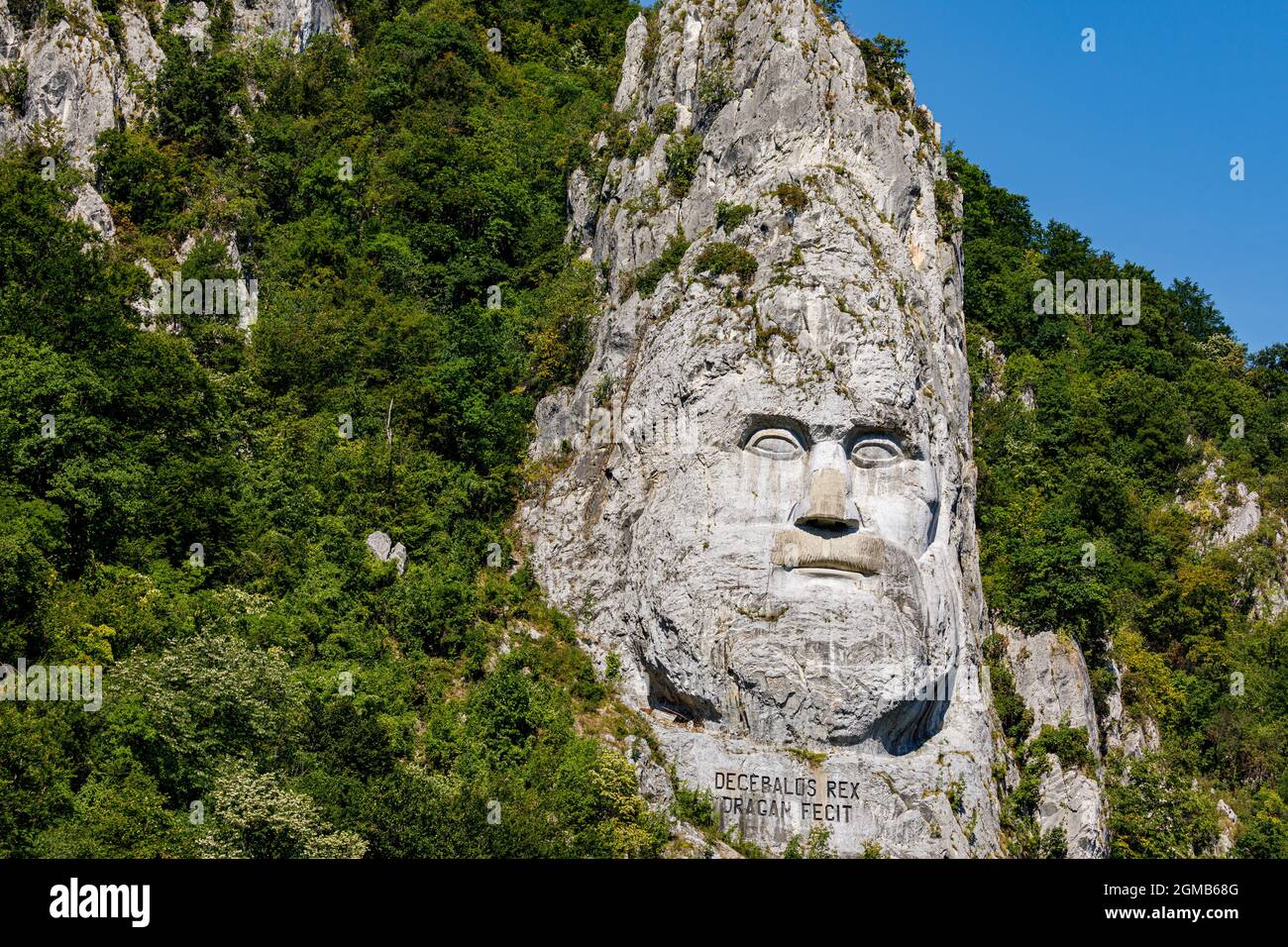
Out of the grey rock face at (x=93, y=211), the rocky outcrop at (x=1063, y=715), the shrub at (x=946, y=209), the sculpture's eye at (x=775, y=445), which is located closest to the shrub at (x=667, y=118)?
the shrub at (x=946, y=209)

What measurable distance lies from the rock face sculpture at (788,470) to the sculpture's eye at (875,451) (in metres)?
0.07

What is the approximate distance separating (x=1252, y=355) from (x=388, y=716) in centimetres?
4745

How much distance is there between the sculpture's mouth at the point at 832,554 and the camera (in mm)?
42094

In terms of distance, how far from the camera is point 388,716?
4006 cm

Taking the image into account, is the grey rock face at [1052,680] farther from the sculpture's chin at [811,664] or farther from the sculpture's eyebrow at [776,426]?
the sculpture's eyebrow at [776,426]

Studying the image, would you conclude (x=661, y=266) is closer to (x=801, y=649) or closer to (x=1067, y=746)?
(x=801, y=649)

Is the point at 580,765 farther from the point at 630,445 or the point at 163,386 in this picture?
the point at 163,386

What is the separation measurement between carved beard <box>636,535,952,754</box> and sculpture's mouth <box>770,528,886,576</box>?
0.08 m

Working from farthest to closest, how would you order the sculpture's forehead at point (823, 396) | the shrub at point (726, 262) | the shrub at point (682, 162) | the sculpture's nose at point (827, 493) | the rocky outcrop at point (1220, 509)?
the rocky outcrop at point (1220, 509) < the shrub at point (682, 162) < the shrub at point (726, 262) < the sculpture's forehead at point (823, 396) < the sculpture's nose at point (827, 493)

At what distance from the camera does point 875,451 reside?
43.6 meters

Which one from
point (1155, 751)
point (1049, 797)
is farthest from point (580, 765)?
point (1155, 751)

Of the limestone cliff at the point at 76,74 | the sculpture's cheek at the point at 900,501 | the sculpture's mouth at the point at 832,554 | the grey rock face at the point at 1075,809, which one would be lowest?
the grey rock face at the point at 1075,809

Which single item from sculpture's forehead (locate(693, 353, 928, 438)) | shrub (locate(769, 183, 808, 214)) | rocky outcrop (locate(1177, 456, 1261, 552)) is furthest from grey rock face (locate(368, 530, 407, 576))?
rocky outcrop (locate(1177, 456, 1261, 552))

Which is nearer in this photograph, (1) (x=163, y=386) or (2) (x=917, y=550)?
(2) (x=917, y=550)
